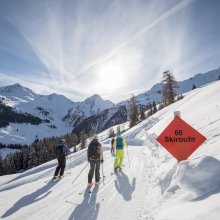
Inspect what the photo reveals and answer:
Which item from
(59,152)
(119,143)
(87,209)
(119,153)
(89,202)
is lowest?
(87,209)

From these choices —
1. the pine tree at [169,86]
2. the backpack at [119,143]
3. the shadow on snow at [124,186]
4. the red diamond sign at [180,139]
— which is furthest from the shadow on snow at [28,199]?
the pine tree at [169,86]

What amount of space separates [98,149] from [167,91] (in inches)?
2190

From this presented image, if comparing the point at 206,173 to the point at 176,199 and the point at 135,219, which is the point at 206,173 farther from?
the point at 135,219

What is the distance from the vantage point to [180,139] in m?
7.86

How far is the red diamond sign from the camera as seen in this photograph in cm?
772

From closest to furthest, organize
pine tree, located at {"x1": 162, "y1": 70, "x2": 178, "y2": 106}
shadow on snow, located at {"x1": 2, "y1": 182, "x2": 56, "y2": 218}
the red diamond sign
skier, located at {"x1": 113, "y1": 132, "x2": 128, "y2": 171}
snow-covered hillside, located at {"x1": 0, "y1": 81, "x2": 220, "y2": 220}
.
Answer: snow-covered hillside, located at {"x1": 0, "y1": 81, "x2": 220, "y2": 220} → shadow on snow, located at {"x1": 2, "y1": 182, "x2": 56, "y2": 218} → the red diamond sign → skier, located at {"x1": 113, "y1": 132, "x2": 128, "y2": 171} → pine tree, located at {"x1": 162, "y1": 70, "x2": 178, "y2": 106}

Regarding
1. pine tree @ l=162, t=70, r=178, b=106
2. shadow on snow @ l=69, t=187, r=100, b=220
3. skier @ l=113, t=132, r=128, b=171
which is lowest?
shadow on snow @ l=69, t=187, r=100, b=220

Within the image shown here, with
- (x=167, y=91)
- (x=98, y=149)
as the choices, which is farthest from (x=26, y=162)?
(x=98, y=149)

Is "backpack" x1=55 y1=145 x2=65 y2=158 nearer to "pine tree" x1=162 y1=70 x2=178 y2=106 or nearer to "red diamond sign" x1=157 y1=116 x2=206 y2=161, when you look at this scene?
Result: "red diamond sign" x1=157 y1=116 x2=206 y2=161

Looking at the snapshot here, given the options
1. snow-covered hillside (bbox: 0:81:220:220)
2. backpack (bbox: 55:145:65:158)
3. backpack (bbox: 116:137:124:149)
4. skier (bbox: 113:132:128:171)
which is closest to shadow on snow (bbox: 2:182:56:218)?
snow-covered hillside (bbox: 0:81:220:220)

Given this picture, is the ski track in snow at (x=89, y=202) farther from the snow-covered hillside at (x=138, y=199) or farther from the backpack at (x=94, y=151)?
the backpack at (x=94, y=151)

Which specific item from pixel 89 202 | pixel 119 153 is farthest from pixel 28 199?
pixel 119 153

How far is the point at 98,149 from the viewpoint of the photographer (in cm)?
1002

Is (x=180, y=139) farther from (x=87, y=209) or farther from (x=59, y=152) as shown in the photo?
(x=59, y=152)
